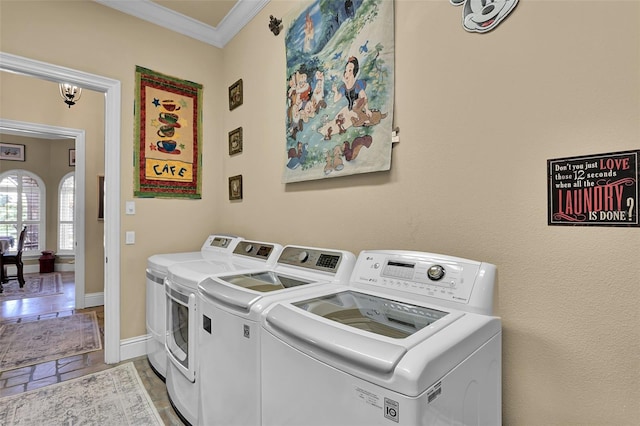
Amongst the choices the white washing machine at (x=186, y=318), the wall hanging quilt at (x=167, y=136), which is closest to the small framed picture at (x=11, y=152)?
the wall hanging quilt at (x=167, y=136)

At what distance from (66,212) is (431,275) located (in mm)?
8006

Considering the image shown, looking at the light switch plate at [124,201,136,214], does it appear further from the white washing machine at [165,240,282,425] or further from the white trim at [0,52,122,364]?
the white washing machine at [165,240,282,425]

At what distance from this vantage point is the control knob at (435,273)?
121 cm

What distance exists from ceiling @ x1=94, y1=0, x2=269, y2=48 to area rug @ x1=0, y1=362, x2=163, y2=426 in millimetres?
2828

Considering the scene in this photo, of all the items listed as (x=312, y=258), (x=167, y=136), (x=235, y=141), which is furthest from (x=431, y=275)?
(x=167, y=136)

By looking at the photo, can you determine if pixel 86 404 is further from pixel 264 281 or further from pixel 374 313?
pixel 374 313

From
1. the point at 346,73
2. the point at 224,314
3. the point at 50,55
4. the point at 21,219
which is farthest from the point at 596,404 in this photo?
the point at 21,219

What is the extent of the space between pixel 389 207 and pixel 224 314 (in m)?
0.93

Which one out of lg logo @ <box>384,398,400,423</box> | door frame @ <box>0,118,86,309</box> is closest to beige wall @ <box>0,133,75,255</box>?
door frame @ <box>0,118,86,309</box>

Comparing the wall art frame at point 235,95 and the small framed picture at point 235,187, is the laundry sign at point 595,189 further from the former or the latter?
the wall art frame at point 235,95

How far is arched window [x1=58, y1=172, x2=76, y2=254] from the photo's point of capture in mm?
6652

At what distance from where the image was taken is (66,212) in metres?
6.72

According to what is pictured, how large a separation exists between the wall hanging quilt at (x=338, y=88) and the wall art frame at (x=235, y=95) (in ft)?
2.49

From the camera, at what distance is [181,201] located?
2.90 meters
